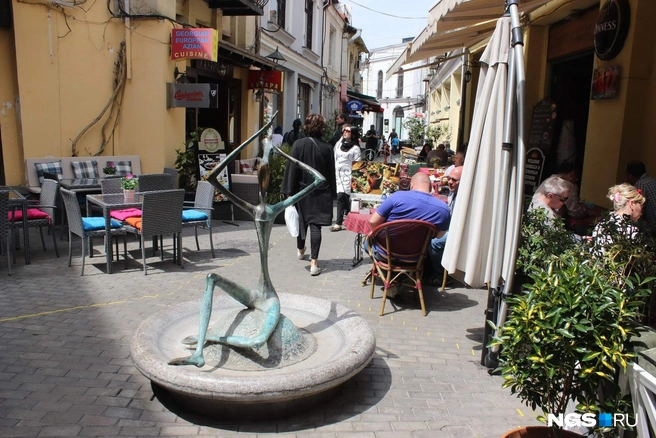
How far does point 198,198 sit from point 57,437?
4.72m

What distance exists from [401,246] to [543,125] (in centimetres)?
457

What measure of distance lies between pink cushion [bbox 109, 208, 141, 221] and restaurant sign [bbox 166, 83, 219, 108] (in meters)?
3.54

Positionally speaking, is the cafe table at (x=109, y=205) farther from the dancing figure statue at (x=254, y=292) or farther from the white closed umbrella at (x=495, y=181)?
the white closed umbrella at (x=495, y=181)

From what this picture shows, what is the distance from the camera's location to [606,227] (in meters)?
3.53

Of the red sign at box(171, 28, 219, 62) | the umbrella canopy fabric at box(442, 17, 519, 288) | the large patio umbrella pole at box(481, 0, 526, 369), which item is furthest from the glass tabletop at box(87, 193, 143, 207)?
the large patio umbrella pole at box(481, 0, 526, 369)

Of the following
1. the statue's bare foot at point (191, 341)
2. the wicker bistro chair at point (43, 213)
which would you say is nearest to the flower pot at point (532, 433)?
the statue's bare foot at point (191, 341)

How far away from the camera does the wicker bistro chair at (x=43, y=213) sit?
651 centimetres

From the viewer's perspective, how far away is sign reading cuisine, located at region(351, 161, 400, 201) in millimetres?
8119

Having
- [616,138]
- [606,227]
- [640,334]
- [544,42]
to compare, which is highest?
[544,42]

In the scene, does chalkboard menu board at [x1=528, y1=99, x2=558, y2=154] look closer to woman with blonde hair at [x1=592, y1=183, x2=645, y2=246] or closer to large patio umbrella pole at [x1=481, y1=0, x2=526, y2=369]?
woman with blonde hair at [x1=592, y1=183, x2=645, y2=246]

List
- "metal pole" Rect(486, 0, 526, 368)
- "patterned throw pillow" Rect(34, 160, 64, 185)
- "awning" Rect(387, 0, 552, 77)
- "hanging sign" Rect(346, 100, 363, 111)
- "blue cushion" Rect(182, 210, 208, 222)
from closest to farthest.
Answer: "metal pole" Rect(486, 0, 526, 368) < "awning" Rect(387, 0, 552, 77) < "blue cushion" Rect(182, 210, 208, 222) < "patterned throw pillow" Rect(34, 160, 64, 185) < "hanging sign" Rect(346, 100, 363, 111)

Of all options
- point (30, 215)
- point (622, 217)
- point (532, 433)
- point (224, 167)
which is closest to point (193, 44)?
point (30, 215)

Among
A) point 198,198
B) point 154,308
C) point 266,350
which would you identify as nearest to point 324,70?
point 198,198

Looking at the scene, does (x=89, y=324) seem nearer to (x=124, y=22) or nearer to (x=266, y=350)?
(x=266, y=350)
